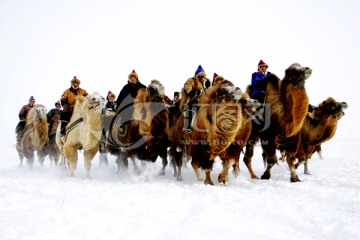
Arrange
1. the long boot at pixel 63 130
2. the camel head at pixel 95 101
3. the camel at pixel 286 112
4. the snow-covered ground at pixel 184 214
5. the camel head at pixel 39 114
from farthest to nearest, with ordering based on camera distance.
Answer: the camel head at pixel 39 114 < the long boot at pixel 63 130 < the camel head at pixel 95 101 < the camel at pixel 286 112 < the snow-covered ground at pixel 184 214

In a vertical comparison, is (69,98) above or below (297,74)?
below

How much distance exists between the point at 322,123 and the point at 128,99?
5.49 metres

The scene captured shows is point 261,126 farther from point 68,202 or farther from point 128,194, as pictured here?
point 68,202

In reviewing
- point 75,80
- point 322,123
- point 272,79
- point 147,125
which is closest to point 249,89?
point 272,79

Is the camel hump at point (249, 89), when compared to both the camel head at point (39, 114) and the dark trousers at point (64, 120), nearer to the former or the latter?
the dark trousers at point (64, 120)

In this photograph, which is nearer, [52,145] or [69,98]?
[69,98]

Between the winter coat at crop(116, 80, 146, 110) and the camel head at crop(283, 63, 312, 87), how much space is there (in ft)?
13.1

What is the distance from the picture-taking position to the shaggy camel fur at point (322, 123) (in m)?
8.89

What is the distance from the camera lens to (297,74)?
7.66 m

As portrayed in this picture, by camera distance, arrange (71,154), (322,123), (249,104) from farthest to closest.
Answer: (71,154) < (322,123) < (249,104)

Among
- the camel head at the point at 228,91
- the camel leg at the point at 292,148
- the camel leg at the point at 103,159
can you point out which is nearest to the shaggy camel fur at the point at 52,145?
the camel leg at the point at 103,159

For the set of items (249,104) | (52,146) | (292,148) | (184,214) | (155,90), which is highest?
(155,90)

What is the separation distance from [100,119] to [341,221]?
6905 millimetres

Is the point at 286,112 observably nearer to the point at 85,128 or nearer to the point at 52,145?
the point at 85,128
